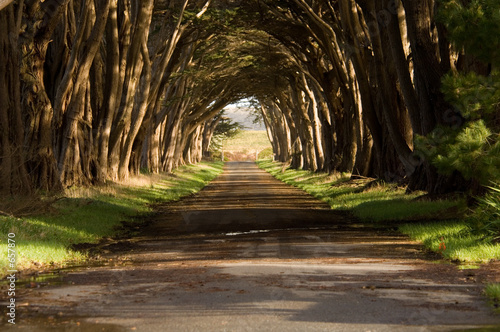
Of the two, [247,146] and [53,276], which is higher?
[53,276]

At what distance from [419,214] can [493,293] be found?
9.34 meters

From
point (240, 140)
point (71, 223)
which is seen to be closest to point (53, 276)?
point (71, 223)

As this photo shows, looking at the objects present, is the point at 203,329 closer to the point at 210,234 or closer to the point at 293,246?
the point at 293,246

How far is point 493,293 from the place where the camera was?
7566 mm

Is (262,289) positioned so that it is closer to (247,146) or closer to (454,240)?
(454,240)

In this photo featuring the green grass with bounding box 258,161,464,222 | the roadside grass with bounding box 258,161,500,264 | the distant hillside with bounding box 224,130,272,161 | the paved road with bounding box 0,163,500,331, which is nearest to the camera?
the paved road with bounding box 0,163,500,331

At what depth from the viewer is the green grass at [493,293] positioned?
7.24m

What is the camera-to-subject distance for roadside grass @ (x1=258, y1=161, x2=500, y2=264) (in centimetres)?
1091

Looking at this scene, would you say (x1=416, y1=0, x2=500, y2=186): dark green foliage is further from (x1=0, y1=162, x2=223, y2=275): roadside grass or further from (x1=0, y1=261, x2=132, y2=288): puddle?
(x1=0, y1=162, x2=223, y2=275): roadside grass

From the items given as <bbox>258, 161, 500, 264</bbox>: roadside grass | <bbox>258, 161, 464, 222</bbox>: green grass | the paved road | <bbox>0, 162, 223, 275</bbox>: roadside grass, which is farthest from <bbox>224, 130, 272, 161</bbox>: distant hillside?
the paved road

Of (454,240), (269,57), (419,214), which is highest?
(269,57)

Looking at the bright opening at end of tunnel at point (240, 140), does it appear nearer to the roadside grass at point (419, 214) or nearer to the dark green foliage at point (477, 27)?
the roadside grass at point (419, 214)

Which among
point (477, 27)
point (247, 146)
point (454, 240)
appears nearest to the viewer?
point (477, 27)

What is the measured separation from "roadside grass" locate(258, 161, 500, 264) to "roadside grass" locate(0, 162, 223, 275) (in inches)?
209
